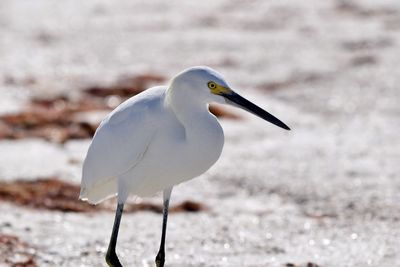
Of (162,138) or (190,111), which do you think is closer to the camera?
(190,111)

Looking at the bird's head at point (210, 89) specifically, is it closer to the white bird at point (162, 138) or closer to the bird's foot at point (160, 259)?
the white bird at point (162, 138)

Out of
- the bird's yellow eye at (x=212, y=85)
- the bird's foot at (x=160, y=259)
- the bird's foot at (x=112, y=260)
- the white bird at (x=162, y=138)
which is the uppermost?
the bird's yellow eye at (x=212, y=85)

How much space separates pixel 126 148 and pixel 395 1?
940 centimetres

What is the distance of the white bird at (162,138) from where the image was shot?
5352 mm

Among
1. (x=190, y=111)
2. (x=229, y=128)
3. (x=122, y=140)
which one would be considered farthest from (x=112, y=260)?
(x=229, y=128)

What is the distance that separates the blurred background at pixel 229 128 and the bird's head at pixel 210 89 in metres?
1.38

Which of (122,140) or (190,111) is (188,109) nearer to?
(190,111)

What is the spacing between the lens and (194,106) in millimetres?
5391

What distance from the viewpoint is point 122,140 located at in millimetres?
5570

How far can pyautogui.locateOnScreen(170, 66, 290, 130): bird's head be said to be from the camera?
529cm

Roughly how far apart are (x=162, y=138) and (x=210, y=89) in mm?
385

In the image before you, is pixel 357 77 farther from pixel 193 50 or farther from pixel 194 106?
pixel 194 106

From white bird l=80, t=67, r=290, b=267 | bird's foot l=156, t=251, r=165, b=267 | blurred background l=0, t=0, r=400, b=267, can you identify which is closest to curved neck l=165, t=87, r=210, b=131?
white bird l=80, t=67, r=290, b=267

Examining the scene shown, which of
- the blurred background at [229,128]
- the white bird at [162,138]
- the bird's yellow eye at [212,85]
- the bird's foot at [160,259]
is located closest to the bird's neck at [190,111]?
the white bird at [162,138]
